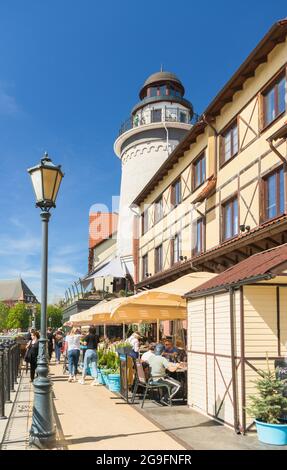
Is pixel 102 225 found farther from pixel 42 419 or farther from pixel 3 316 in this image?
pixel 3 316

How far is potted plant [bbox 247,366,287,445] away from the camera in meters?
7.29

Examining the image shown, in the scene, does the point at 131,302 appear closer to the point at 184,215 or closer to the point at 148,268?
the point at 184,215

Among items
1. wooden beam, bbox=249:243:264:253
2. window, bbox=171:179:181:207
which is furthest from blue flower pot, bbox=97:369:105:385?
window, bbox=171:179:181:207

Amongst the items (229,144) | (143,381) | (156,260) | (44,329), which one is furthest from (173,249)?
(44,329)

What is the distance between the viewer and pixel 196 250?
21438 millimetres

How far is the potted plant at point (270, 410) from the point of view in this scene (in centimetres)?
729

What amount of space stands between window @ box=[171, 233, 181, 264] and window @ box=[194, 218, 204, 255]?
9.17 ft

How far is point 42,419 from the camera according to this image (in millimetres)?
7254

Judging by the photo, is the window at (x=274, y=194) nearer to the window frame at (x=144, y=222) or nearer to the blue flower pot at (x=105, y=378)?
the blue flower pot at (x=105, y=378)

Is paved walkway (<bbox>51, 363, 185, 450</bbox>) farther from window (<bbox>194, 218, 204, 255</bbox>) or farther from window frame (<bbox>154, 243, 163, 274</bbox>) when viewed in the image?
window frame (<bbox>154, 243, 163, 274</bbox>)

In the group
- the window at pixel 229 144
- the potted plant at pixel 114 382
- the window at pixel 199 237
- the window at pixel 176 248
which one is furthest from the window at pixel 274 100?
the window at pixel 176 248

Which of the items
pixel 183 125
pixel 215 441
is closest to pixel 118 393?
pixel 215 441

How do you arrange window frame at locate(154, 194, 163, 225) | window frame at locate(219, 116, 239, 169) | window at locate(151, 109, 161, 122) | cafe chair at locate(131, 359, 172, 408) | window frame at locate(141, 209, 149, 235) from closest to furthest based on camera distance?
cafe chair at locate(131, 359, 172, 408) → window frame at locate(219, 116, 239, 169) → window frame at locate(154, 194, 163, 225) → window frame at locate(141, 209, 149, 235) → window at locate(151, 109, 161, 122)

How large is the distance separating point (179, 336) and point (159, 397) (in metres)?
11.6
